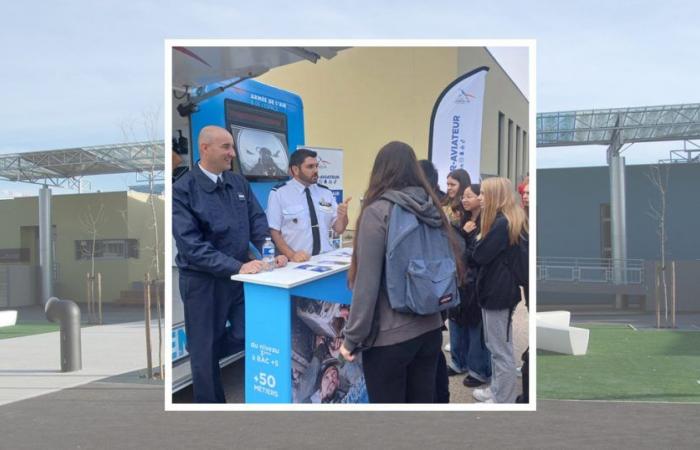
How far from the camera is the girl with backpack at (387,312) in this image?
12.0 feet

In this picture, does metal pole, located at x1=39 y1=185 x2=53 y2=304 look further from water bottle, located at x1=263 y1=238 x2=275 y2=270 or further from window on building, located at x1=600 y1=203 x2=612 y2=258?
water bottle, located at x1=263 y1=238 x2=275 y2=270

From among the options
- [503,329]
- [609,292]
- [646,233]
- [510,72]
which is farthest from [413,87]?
[646,233]

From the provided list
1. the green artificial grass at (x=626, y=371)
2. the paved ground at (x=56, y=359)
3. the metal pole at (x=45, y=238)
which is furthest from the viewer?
the metal pole at (x=45, y=238)

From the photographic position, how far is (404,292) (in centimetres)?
370

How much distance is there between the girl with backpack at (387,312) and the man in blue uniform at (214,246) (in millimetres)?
647

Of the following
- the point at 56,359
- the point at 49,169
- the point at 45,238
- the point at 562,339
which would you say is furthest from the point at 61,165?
the point at 562,339

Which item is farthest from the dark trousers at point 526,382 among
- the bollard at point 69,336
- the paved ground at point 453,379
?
the bollard at point 69,336

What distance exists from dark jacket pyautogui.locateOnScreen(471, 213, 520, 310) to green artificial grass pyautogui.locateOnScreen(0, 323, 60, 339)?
43.5 ft

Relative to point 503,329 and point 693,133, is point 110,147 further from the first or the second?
point 503,329

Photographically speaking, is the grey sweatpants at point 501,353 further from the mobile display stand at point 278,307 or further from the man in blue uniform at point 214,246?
the man in blue uniform at point 214,246

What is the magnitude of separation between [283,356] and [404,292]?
805 millimetres

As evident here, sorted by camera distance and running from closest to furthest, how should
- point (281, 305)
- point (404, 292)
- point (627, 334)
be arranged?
point (404, 292), point (281, 305), point (627, 334)

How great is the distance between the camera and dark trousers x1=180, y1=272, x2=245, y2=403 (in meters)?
4.13

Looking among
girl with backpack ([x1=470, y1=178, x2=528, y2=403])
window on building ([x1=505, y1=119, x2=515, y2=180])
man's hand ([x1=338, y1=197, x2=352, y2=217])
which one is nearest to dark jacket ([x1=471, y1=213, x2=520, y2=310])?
girl with backpack ([x1=470, y1=178, x2=528, y2=403])
